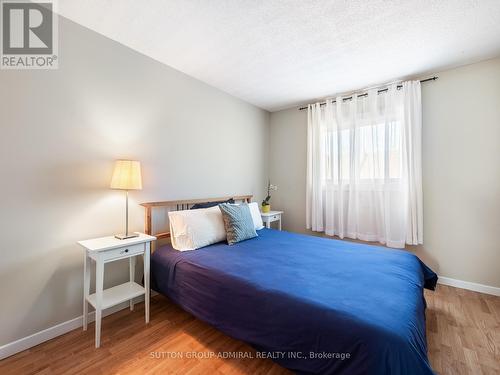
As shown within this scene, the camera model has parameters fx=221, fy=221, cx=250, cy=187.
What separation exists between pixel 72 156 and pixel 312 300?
2.15 meters

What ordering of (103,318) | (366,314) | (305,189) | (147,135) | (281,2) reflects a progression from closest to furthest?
(366,314)
(281,2)
(103,318)
(147,135)
(305,189)

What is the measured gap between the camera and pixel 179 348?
5.32ft

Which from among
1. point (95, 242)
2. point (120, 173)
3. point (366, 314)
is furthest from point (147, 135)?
point (366, 314)

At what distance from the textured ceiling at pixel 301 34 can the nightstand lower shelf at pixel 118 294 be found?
7.51 feet

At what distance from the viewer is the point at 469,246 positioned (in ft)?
8.20

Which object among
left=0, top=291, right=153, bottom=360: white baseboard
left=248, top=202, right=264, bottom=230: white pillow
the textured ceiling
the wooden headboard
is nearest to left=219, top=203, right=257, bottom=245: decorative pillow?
left=248, top=202, right=264, bottom=230: white pillow

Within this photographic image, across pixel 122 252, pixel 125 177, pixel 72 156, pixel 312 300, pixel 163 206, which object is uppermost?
pixel 72 156

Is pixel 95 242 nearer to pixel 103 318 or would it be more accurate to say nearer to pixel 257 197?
pixel 103 318

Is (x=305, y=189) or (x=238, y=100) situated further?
(x=305, y=189)

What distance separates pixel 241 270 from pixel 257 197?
2.33 m

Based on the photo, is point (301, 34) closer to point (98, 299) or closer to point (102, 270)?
point (102, 270)

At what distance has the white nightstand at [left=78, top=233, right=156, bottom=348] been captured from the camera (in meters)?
1.65

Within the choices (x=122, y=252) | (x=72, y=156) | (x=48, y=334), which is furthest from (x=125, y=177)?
(x=48, y=334)

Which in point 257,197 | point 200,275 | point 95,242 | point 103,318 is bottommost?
point 103,318
